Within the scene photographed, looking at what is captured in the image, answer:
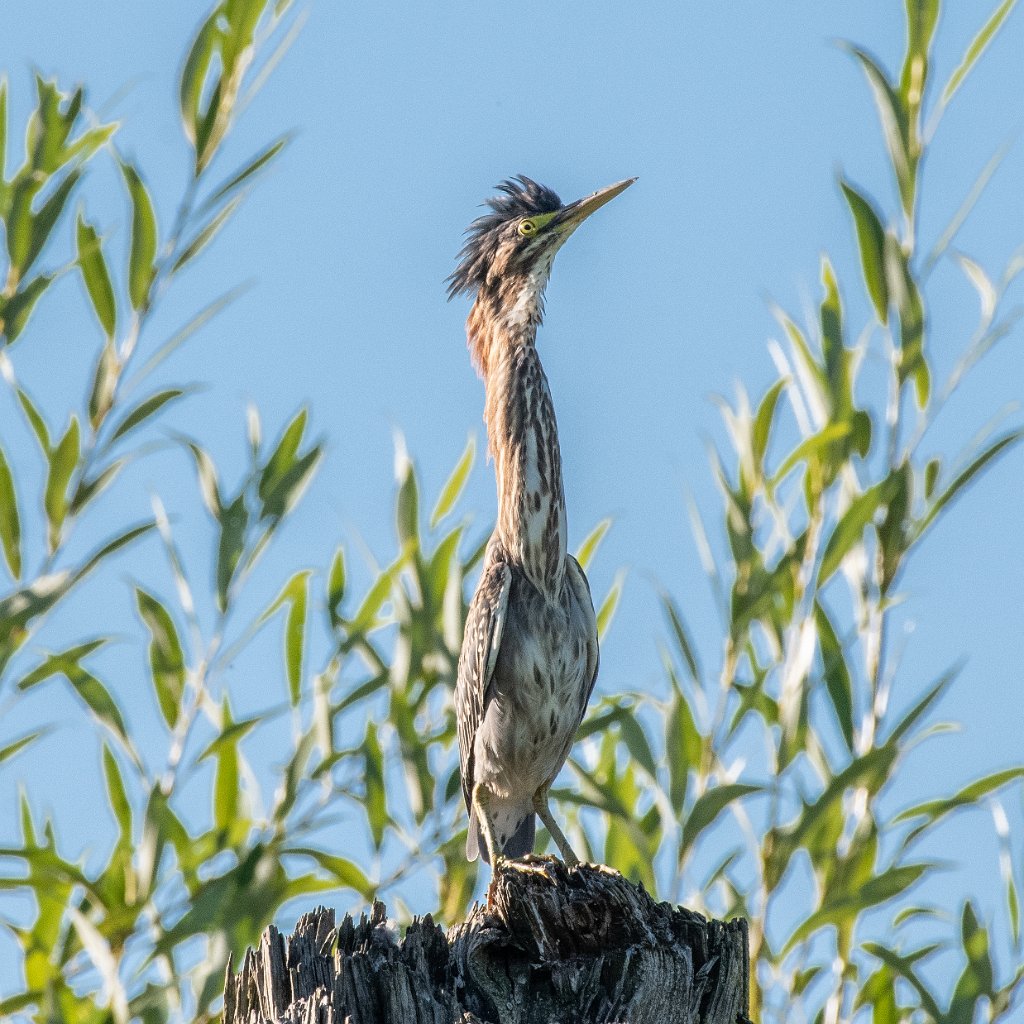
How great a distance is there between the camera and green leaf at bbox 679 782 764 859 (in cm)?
434

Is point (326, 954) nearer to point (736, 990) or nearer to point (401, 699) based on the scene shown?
point (736, 990)

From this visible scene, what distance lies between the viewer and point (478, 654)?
201 inches

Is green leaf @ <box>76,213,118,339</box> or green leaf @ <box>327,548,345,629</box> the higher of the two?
green leaf @ <box>76,213,118,339</box>

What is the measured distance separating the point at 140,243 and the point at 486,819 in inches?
80.4

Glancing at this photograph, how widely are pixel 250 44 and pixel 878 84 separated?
76.5 inches

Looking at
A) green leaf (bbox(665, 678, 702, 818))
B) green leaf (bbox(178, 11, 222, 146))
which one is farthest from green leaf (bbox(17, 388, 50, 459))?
green leaf (bbox(665, 678, 702, 818))

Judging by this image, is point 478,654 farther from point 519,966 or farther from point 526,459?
point 519,966

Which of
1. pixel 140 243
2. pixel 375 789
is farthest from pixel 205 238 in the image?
pixel 375 789

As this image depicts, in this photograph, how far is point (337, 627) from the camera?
16.9 feet

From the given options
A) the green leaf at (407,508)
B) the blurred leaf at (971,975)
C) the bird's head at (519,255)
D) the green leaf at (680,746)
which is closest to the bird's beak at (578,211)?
the bird's head at (519,255)

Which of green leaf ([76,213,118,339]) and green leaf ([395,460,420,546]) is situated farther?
green leaf ([395,460,420,546])

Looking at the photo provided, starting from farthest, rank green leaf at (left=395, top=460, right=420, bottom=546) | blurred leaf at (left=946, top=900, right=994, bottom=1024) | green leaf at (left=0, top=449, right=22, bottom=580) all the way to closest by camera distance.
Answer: green leaf at (left=395, top=460, right=420, bottom=546)
green leaf at (left=0, top=449, right=22, bottom=580)
blurred leaf at (left=946, top=900, right=994, bottom=1024)

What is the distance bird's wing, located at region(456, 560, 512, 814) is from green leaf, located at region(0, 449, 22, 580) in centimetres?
139

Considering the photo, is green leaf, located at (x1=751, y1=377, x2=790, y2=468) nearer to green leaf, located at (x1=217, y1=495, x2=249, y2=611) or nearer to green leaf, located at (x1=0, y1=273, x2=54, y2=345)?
green leaf, located at (x1=217, y1=495, x2=249, y2=611)
